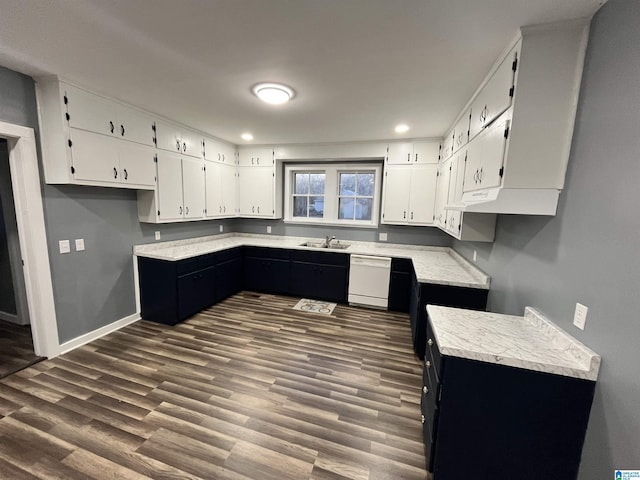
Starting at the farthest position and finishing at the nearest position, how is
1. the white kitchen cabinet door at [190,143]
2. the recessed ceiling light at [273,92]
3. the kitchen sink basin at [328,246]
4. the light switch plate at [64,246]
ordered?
the kitchen sink basin at [328,246]
the white kitchen cabinet door at [190,143]
the light switch plate at [64,246]
the recessed ceiling light at [273,92]

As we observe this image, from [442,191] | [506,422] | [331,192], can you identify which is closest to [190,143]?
[331,192]

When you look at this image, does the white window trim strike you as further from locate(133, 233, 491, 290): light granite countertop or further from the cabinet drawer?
the cabinet drawer

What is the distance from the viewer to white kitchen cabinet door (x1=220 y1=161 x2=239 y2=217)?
448 cm

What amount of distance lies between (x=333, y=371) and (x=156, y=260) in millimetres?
2573

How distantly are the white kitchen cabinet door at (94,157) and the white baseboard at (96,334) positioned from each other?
5.63ft

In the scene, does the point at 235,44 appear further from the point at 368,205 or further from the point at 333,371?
the point at 368,205

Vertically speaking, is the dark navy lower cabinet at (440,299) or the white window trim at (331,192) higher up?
the white window trim at (331,192)

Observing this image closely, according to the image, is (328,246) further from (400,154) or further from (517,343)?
(517,343)

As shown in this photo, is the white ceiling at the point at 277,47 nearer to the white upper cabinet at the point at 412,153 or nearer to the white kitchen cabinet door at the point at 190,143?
the white kitchen cabinet door at the point at 190,143

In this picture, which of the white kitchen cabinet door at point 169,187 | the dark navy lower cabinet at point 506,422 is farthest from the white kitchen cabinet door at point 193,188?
the dark navy lower cabinet at point 506,422

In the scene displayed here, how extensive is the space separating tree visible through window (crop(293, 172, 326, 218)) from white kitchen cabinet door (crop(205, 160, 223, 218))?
1.37m

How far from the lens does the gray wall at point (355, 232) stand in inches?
164

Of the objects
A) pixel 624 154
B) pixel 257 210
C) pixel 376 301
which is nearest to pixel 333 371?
pixel 376 301

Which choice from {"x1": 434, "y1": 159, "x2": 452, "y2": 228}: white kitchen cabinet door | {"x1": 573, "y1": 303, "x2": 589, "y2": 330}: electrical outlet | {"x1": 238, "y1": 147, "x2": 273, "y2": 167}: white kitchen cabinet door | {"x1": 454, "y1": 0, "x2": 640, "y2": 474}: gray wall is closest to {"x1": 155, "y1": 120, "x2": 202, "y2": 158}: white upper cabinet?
{"x1": 238, "y1": 147, "x2": 273, "y2": 167}: white kitchen cabinet door
